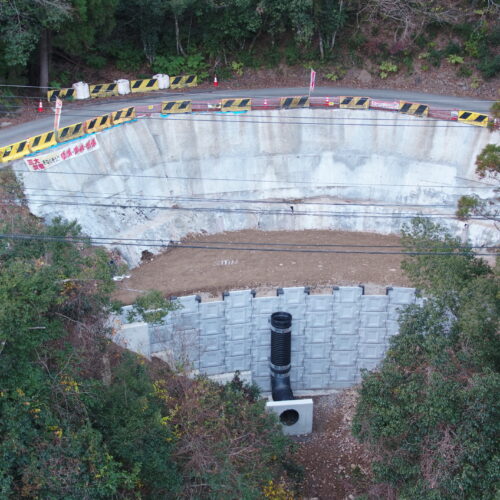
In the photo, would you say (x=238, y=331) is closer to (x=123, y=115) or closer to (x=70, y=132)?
(x=70, y=132)

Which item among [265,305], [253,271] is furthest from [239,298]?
[253,271]

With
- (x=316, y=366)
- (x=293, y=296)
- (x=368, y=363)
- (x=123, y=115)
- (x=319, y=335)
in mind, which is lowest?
(x=316, y=366)

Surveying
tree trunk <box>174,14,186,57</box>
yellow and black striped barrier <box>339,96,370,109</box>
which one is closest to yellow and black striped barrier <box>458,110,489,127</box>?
yellow and black striped barrier <box>339,96,370,109</box>

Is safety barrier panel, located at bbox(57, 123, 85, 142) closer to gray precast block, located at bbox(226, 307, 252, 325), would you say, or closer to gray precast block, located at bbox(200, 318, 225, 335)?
gray precast block, located at bbox(200, 318, 225, 335)

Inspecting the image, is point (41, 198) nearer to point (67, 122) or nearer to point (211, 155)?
point (67, 122)

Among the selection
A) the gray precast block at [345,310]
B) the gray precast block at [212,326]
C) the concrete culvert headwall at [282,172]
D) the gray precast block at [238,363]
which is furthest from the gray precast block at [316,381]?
the concrete culvert headwall at [282,172]

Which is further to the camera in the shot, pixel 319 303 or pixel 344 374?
pixel 344 374

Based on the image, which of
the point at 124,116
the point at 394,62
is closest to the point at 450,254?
the point at 124,116
